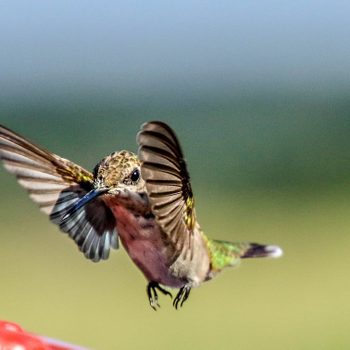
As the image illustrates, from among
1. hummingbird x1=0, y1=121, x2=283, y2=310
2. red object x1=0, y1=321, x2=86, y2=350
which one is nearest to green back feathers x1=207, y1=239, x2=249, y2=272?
hummingbird x1=0, y1=121, x2=283, y2=310

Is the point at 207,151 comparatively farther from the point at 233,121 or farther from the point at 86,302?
the point at 86,302

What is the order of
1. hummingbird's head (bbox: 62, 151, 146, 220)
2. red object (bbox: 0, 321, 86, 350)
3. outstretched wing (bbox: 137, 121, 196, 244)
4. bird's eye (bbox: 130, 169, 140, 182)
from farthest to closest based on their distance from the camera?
1. bird's eye (bbox: 130, 169, 140, 182)
2. hummingbird's head (bbox: 62, 151, 146, 220)
3. red object (bbox: 0, 321, 86, 350)
4. outstretched wing (bbox: 137, 121, 196, 244)

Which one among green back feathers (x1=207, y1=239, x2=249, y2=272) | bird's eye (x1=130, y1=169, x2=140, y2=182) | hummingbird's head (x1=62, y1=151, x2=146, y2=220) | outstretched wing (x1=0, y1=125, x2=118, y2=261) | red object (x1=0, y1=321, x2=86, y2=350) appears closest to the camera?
red object (x1=0, y1=321, x2=86, y2=350)

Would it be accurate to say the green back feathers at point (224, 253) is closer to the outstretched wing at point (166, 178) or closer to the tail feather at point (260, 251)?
the tail feather at point (260, 251)

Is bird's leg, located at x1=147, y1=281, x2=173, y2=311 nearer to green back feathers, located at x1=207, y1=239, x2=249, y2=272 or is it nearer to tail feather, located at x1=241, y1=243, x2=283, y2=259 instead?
green back feathers, located at x1=207, y1=239, x2=249, y2=272

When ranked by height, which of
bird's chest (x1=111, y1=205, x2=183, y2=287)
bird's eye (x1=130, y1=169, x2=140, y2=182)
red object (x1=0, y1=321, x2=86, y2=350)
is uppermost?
bird's eye (x1=130, y1=169, x2=140, y2=182)

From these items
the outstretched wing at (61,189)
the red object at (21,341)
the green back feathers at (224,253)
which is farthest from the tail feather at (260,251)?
the red object at (21,341)

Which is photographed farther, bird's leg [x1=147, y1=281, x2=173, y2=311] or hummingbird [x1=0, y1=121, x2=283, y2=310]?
bird's leg [x1=147, y1=281, x2=173, y2=311]
